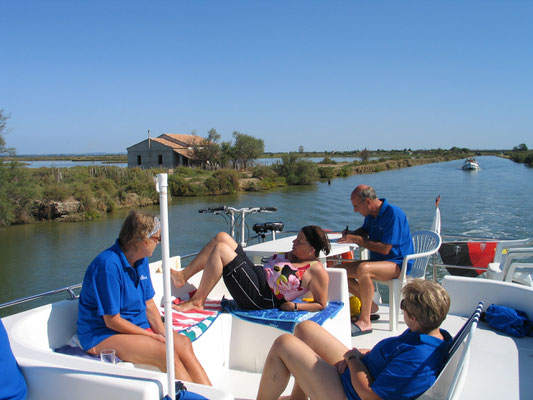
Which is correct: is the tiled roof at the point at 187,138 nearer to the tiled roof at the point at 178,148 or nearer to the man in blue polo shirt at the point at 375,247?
the tiled roof at the point at 178,148

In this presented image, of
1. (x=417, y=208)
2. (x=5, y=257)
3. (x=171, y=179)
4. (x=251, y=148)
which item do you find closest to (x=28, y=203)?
(x=5, y=257)

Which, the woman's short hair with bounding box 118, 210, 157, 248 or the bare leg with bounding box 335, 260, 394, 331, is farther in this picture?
the bare leg with bounding box 335, 260, 394, 331

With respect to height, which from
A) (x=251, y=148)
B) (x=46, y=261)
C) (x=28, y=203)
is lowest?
(x=46, y=261)

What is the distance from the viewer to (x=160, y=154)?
133 ft

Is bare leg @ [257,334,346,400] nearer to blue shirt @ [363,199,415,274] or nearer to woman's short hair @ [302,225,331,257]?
woman's short hair @ [302,225,331,257]

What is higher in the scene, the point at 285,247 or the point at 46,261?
the point at 285,247

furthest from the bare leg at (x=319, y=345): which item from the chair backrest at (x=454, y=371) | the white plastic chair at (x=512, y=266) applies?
the white plastic chair at (x=512, y=266)

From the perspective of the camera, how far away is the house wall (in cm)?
4038

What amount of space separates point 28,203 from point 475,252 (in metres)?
20.9

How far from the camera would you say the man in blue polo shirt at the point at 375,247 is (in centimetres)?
325

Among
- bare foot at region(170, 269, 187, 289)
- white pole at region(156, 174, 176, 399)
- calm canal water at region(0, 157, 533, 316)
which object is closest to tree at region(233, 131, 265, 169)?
calm canal water at region(0, 157, 533, 316)

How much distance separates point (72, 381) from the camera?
1506 mm

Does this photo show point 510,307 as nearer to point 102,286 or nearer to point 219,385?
point 219,385

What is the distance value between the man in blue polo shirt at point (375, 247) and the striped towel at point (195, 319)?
110 cm
